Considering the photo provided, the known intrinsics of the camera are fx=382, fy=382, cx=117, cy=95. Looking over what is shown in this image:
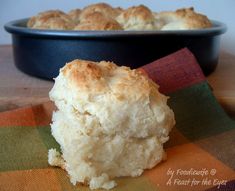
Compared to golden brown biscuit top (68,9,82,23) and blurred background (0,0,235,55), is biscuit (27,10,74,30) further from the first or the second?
blurred background (0,0,235,55)

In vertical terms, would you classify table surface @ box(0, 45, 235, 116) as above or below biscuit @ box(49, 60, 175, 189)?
below

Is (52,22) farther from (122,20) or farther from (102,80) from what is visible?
(102,80)

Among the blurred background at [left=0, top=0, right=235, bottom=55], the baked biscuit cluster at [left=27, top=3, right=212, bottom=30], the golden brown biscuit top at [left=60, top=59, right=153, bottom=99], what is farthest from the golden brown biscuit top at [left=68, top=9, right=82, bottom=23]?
the golden brown biscuit top at [left=60, top=59, right=153, bottom=99]

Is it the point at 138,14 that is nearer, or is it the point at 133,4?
the point at 138,14

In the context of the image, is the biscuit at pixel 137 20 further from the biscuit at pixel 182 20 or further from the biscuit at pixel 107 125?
the biscuit at pixel 107 125

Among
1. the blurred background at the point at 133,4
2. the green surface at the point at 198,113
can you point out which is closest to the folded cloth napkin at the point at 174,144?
the green surface at the point at 198,113

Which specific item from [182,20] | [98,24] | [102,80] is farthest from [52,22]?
[102,80]

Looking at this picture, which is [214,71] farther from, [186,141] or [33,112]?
[33,112]
